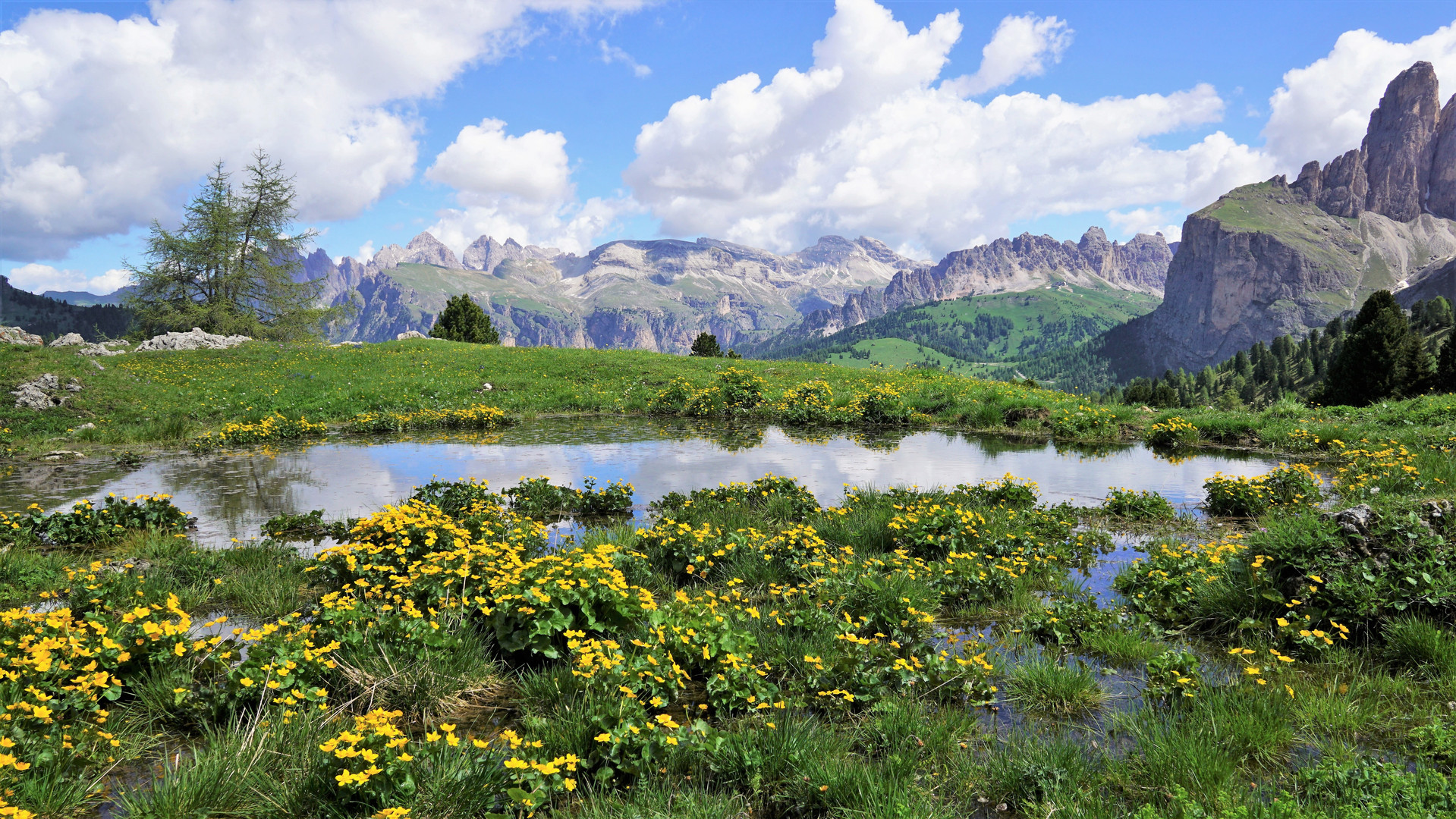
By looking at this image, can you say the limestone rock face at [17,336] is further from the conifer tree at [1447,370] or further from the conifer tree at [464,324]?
the conifer tree at [1447,370]

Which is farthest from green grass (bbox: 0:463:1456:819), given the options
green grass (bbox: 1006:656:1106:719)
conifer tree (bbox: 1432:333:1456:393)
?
conifer tree (bbox: 1432:333:1456:393)

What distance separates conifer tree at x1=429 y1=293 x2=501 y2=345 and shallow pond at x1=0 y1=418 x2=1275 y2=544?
4844 centimetres

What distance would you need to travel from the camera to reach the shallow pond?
11867mm

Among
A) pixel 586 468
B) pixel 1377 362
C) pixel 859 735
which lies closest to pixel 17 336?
pixel 586 468

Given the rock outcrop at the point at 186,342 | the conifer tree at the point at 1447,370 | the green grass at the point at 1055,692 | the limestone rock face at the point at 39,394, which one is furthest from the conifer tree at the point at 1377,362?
the rock outcrop at the point at 186,342

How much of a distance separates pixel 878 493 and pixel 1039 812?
759 cm

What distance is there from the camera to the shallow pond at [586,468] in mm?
11867

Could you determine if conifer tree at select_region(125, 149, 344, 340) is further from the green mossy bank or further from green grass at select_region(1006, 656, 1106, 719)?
green grass at select_region(1006, 656, 1106, 719)

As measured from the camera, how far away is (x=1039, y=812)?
3.94m

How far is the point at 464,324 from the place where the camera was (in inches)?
2667

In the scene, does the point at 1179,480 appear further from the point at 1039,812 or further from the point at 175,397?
the point at 175,397

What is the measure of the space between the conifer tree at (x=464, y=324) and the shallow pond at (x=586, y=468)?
48444 mm

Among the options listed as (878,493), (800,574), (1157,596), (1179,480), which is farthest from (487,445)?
(1179,480)

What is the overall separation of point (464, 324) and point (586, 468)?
196ft
